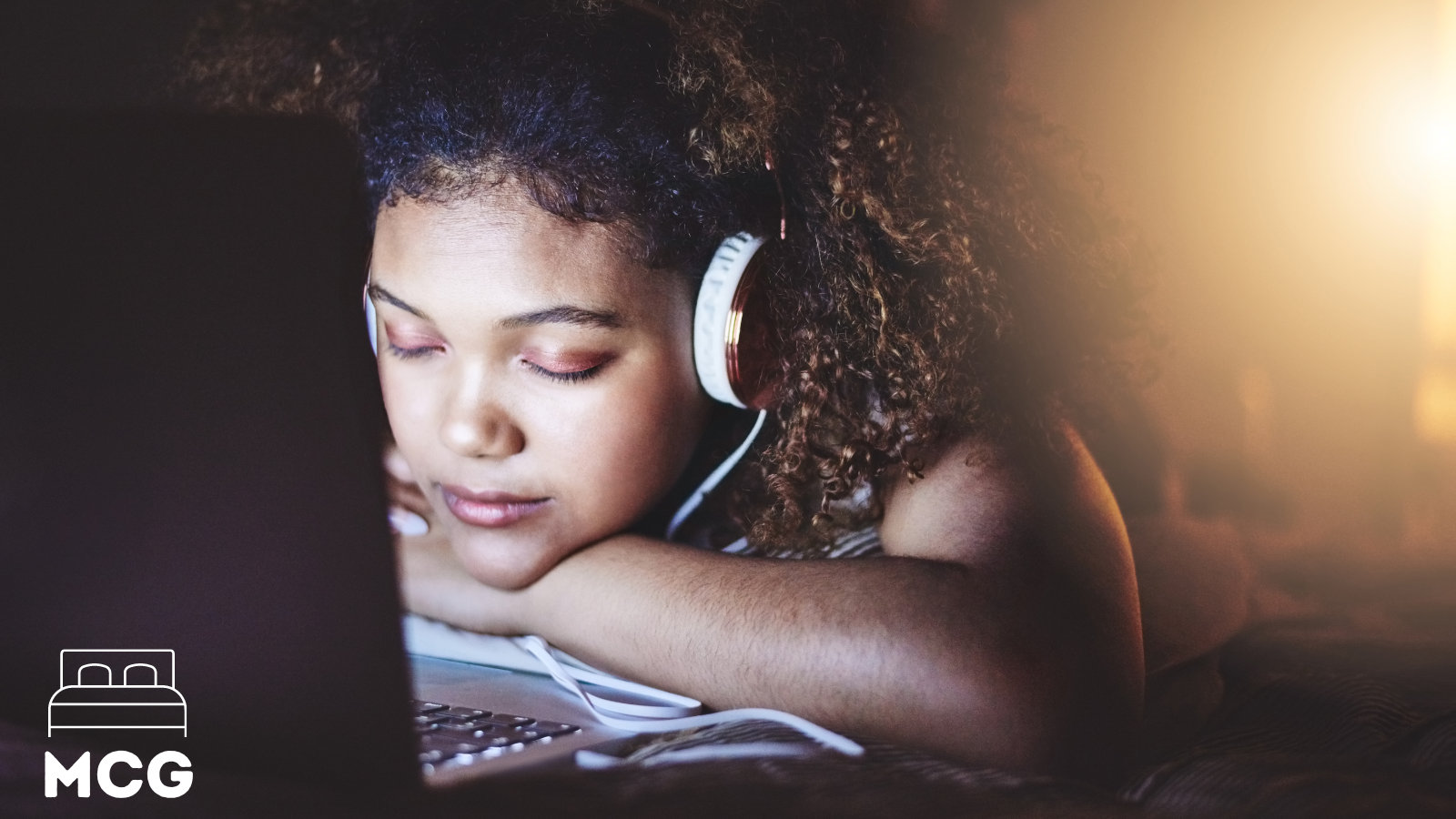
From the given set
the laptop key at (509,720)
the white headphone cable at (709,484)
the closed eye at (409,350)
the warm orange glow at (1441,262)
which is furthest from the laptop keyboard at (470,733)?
the warm orange glow at (1441,262)

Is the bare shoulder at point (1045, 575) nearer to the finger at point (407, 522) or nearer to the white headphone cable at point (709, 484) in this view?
the white headphone cable at point (709, 484)

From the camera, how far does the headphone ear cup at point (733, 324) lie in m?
0.91

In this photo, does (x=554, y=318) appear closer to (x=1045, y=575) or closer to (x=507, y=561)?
(x=507, y=561)

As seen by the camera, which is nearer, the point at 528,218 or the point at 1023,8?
the point at 528,218

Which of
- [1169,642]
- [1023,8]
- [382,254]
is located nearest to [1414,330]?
[1169,642]

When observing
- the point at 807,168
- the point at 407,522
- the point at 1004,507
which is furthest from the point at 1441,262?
the point at 407,522

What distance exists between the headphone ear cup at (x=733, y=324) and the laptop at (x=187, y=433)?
1.10 feet

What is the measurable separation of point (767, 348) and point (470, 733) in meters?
0.44

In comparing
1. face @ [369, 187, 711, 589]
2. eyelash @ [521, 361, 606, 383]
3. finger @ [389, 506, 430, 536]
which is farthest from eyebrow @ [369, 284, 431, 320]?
finger @ [389, 506, 430, 536]

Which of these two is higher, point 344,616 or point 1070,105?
point 1070,105

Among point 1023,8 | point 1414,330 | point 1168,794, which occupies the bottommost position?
point 1168,794

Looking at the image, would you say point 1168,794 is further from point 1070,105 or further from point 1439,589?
point 1070,105

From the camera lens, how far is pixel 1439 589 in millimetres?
1004

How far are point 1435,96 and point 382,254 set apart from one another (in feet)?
3.38
